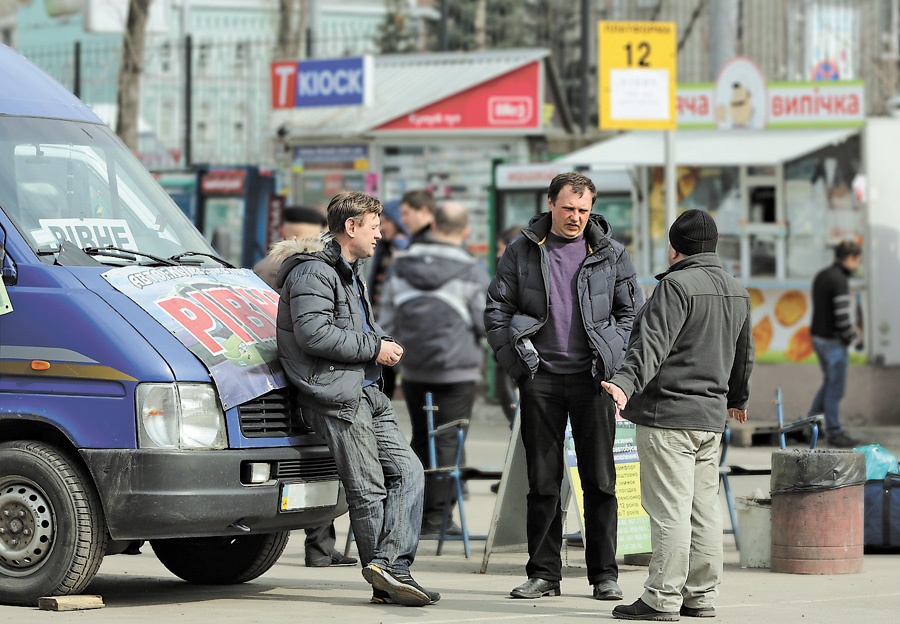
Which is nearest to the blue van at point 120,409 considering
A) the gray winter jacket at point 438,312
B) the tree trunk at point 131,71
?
the gray winter jacket at point 438,312

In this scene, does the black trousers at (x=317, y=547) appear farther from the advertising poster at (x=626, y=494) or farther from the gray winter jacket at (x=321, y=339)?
the gray winter jacket at (x=321, y=339)

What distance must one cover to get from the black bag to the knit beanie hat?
2.79 m

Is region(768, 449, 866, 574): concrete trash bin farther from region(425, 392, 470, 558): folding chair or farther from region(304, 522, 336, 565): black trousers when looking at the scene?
region(304, 522, 336, 565): black trousers

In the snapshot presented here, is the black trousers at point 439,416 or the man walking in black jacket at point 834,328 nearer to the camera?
the black trousers at point 439,416

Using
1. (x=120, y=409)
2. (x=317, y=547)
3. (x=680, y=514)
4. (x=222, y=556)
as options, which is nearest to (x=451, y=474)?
(x=317, y=547)

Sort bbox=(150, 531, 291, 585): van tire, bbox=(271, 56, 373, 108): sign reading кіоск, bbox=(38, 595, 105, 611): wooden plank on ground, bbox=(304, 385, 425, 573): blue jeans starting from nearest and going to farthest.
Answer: bbox=(38, 595, 105, 611): wooden plank on ground, bbox=(304, 385, 425, 573): blue jeans, bbox=(150, 531, 291, 585): van tire, bbox=(271, 56, 373, 108): sign reading кіоск

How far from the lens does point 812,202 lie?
A: 15680 millimetres

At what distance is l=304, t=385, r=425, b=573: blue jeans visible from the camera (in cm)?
700

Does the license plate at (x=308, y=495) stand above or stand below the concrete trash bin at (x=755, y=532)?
above

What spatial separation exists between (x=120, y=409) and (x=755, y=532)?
382cm

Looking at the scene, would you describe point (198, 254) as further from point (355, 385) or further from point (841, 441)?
point (841, 441)

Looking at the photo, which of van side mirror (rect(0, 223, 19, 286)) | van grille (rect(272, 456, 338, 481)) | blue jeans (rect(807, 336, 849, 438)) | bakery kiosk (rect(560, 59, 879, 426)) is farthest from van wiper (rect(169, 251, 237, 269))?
bakery kiosk (rect(560, 59, 879, 426))

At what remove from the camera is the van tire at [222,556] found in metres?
7.77

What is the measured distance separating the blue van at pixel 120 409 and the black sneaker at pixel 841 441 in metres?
7.93
